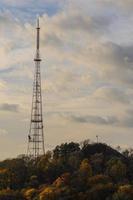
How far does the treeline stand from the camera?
128750mm

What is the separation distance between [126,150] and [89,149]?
22591 millimetres

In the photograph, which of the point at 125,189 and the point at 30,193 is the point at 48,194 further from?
the point at 125,189

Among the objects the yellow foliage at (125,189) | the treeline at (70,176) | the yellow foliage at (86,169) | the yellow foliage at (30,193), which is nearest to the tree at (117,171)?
the treeline at (70,176)

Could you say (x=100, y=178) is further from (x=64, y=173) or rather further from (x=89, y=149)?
(x=89, y=149)

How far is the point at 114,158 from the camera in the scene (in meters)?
154

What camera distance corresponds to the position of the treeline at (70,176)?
12875 cm

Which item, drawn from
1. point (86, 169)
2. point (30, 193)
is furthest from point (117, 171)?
point (30, 193)

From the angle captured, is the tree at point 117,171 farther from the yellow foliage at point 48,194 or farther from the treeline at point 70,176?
the yellow foliage at point 48,194

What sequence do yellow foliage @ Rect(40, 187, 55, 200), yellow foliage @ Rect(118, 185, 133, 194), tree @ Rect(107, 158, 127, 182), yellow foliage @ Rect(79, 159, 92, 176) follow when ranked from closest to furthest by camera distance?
yellow foliage @ Rect(118, 185, 133, 194) < yellow foliage @ Rect(40, 187, 55, 200) < yellow foliage @ Rect(79, 159, 92, 176) < tree @ Rect(107, 158, 127, 182)

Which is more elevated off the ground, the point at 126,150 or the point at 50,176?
the point at 126,150

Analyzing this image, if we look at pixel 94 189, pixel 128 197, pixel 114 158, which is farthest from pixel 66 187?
pixel 114 158

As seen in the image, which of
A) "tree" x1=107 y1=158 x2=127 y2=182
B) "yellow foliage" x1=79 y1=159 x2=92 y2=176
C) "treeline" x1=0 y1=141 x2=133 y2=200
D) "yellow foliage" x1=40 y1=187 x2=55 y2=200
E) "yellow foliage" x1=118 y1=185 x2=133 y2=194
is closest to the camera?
"yellow foliage" x1=118 y1=185 x2=133 y2=194

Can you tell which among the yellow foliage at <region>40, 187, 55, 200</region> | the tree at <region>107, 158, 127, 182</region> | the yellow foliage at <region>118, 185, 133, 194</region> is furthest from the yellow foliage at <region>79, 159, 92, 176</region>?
the yellow foliage at <region>118, 185, 133, 194</region>

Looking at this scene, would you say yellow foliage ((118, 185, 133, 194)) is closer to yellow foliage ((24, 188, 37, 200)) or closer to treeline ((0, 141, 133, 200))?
treeline ((0, 141, 133, 200))
